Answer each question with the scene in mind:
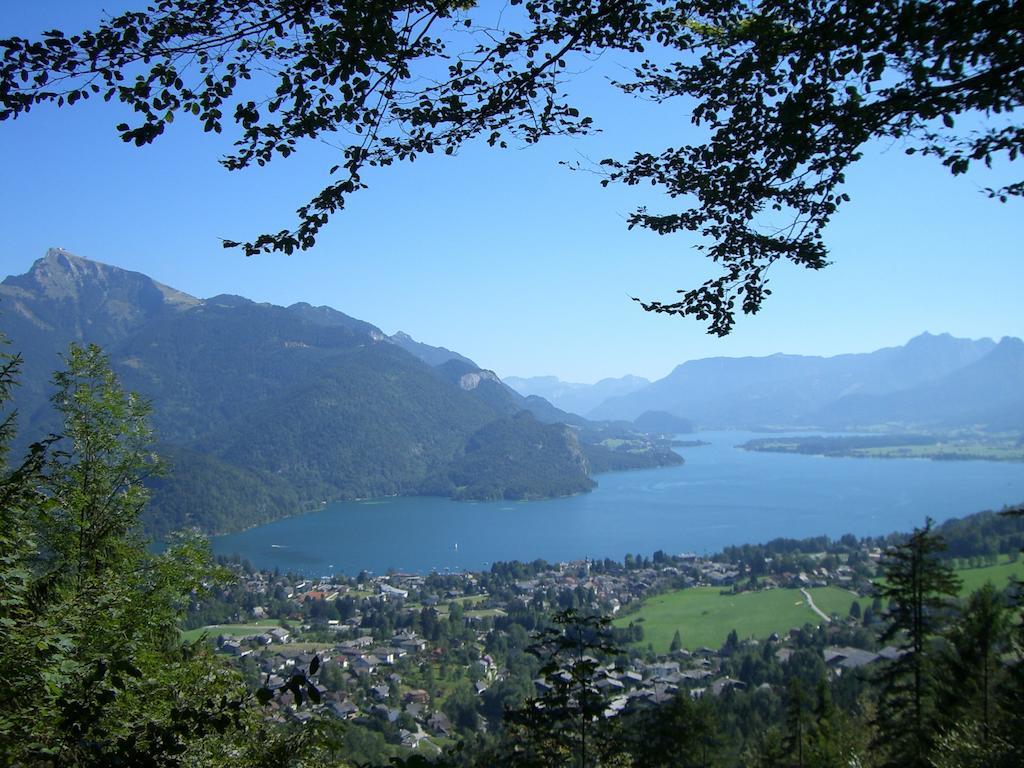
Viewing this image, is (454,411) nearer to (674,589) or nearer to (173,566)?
(674,589)

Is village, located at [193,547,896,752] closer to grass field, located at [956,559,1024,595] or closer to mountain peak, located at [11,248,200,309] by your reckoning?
grass field, located at [956,559,1024,595]

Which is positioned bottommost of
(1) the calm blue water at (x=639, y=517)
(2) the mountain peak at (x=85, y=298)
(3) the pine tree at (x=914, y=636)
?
(1) the calm blue water at (x=639, y=517)

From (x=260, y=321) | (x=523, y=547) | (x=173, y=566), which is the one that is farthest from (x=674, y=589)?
(x=260, y=321)

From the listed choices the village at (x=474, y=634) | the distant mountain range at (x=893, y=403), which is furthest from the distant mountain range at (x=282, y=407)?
the distant mountain range at (x=893, y=403)

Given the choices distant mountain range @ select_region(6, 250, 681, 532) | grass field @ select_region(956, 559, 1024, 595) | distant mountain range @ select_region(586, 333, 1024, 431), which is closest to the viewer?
grass field @ select_region(956, 559, 1024, 595)

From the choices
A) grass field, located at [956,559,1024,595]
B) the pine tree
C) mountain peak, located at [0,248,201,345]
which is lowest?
grass field, located at [956,559,1024,595]

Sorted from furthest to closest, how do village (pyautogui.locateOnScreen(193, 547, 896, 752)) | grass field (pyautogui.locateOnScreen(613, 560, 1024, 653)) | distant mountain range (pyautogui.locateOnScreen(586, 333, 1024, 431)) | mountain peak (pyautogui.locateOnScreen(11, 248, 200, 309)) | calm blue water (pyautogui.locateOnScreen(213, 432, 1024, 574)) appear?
distant mountain range (pyautogui.locateOnScreen(586, 333, 1024, 431)) < mountain peak (pyautogui.locateOnScreen(11, 248, 200, 309)) < calm blue water (pyautogui.locateOnScreen(213, 432, 1024, 574)) < grass field (pyautogui.locateOnScreen(613, 560, 1024, 653)) < village (pyautogui.locateOnScreen(193, 547, 896, 752))

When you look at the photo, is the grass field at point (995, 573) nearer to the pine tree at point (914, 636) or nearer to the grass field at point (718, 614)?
the grass field at point (718, 614)

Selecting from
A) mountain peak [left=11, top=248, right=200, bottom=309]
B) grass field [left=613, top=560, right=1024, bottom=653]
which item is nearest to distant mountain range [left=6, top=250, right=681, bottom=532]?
mountain peak [left=11, top=248, right=200, bottom=309]
